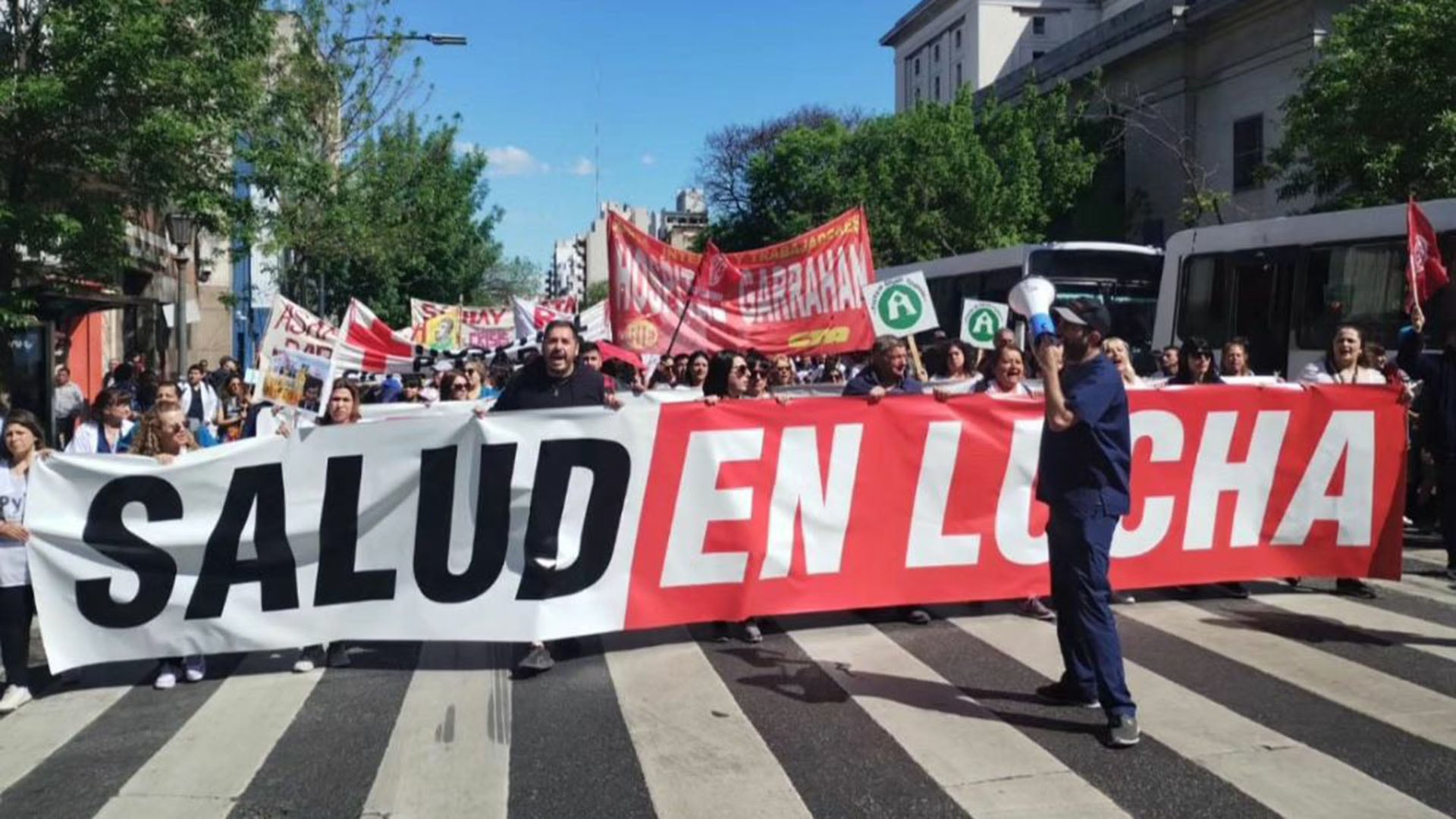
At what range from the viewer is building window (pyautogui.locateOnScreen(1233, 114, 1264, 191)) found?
3350 cm

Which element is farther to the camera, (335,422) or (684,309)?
(684,309)

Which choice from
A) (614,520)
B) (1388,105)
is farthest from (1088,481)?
(1388,105)

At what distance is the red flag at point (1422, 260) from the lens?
1006cm

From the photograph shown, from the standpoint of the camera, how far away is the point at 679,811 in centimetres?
438

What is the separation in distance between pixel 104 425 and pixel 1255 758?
23.2ft

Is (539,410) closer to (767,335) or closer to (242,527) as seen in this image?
(242,527)

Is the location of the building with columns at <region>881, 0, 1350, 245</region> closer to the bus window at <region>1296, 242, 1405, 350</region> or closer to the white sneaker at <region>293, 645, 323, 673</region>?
the bus window at <region>1296, 242, 1405, 350</region>

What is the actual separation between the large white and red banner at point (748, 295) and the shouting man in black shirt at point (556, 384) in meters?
3.76

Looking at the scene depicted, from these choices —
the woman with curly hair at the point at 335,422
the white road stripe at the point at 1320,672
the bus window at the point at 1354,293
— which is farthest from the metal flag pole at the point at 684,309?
the bus window at the point at 1354,293

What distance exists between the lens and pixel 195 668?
6.38 m

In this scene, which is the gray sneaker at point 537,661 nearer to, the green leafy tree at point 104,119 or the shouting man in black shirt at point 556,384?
the shouting man in black shirt at point 556,384

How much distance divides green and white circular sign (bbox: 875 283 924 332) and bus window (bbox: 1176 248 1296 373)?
494 centimetres

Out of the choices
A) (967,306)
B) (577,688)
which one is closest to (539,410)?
(577,688)

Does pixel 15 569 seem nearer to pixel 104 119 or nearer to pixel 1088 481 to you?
pixel 1088 481
